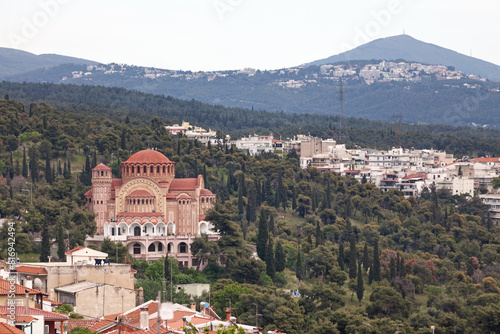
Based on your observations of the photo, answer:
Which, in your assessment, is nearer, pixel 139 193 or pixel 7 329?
pixel 7 329

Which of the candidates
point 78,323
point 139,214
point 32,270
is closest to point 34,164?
point 139,214

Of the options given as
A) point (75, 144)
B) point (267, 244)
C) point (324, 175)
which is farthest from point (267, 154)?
point (267, 244)

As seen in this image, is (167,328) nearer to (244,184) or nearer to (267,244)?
(267,244)

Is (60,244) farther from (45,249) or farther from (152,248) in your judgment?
(152,248)

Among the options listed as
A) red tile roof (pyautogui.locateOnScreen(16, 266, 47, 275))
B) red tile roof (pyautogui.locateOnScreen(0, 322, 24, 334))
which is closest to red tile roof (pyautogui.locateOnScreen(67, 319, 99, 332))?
red tile roof (pyautogui.locateOnScreen(16, 266, 47, 275))

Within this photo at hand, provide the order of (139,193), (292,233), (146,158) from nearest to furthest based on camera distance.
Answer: (139,193) → (146,158) → (292,233)

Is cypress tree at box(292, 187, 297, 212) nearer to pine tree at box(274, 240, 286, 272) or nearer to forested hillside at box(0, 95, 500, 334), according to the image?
forested hillside at box(0, 95, 500, 334)

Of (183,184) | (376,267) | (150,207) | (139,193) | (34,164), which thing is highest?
(34,164)

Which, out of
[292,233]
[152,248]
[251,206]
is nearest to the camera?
[152,248]
